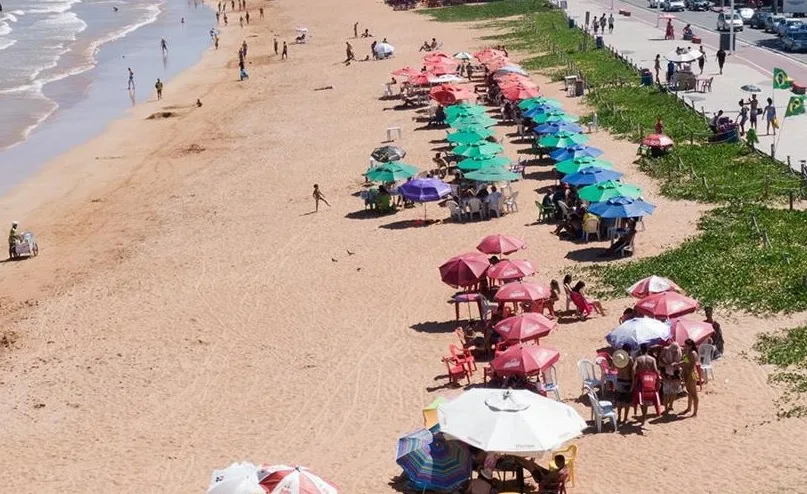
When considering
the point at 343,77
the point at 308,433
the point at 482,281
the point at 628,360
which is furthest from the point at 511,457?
the point at 343,77

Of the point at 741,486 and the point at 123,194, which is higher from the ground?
the point at 741,486

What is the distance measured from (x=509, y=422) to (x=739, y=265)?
9.57m

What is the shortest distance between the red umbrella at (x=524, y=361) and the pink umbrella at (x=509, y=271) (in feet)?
13.7

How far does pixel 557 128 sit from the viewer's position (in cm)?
3300

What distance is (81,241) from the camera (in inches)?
1208

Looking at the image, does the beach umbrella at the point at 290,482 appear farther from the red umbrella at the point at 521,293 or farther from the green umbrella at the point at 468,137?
the green umbrella at the point at 468,137

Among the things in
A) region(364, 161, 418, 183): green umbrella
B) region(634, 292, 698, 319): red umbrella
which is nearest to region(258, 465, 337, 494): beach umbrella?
region(634, 292, 698, 319): red umbrella

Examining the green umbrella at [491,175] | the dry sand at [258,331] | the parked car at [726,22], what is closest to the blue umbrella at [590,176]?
the dry sand at [258,331]

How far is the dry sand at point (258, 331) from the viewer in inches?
635

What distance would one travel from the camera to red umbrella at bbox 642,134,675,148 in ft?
104

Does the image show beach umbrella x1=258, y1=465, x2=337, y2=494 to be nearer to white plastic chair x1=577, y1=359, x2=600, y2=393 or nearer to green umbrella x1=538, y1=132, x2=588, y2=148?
white plastic chair x1=577, y1=359, x2=600, y2=393

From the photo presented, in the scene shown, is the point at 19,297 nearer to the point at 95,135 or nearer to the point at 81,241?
the point at 81,241

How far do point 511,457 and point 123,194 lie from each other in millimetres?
23010

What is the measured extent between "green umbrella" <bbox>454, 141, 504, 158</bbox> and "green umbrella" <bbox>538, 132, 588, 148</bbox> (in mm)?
1265
